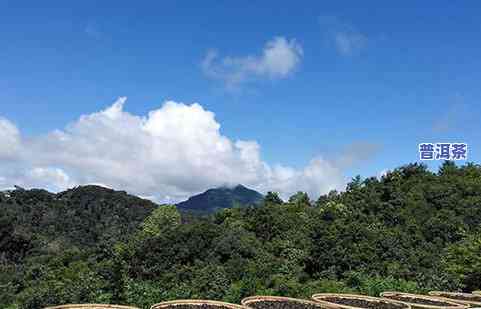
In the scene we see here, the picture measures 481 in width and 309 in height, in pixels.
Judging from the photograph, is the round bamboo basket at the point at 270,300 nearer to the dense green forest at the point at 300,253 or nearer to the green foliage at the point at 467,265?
the dense green forest at the point at 300,253

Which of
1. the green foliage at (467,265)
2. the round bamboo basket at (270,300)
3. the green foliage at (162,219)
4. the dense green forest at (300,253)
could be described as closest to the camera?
the round bamboo basket at (270,300)

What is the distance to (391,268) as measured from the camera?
65.6ft

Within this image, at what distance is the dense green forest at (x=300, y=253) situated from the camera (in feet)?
51.3

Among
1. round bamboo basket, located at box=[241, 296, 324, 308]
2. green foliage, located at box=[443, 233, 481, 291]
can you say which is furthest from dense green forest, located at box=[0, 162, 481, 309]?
round bamboo basket, located at box=[241, 296, 324, 308]

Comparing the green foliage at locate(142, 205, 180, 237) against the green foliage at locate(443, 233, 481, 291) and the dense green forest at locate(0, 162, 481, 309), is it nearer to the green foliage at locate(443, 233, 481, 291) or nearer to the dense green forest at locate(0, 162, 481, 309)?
the dense green forest at locate(0, 162, 481, 309)

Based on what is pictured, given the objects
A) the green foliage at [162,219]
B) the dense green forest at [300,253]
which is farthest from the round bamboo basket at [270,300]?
the green foliage at [162,219]

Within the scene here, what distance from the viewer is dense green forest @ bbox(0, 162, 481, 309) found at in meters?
15.6

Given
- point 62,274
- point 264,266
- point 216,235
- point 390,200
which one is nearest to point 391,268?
point 264,266

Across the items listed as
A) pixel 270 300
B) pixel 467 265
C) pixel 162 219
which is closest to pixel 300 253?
pixel 467 265

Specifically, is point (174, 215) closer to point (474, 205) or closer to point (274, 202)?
point (274, 202)

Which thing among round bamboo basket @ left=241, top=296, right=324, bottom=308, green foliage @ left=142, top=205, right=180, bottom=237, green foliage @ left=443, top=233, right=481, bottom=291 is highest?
green foliage @ left=142, top=205, right=180, bottom=237

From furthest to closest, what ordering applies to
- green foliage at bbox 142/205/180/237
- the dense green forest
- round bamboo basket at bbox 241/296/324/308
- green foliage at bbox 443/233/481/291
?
1. green foliage at bbox 142/205/180/237
2. green foliage at bbox 443/233/481/291
3. the dense green forest
4. round bamboo basket at bbox 241/296/324/308

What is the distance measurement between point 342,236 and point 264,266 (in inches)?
168

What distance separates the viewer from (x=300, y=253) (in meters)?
23.3
